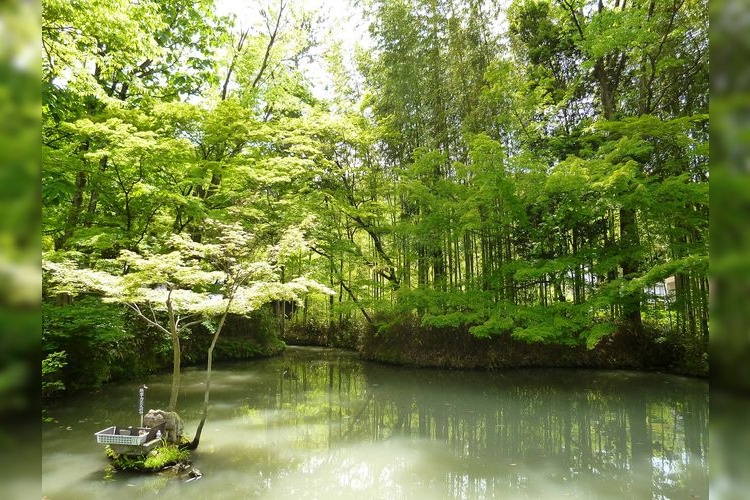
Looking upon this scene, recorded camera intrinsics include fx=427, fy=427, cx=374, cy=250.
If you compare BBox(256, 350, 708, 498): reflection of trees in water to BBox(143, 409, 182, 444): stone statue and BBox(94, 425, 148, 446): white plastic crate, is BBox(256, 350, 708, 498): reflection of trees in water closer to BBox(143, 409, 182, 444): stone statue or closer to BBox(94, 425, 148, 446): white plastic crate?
BBox(143, 409, 182, 444): stone statue

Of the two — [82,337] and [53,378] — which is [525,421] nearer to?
[82,337]

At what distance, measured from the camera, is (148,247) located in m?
7.21

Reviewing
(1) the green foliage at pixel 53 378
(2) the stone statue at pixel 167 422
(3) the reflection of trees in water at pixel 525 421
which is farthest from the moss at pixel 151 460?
(1) the green foliage at pixel 53 378

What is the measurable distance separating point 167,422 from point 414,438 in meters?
2.86

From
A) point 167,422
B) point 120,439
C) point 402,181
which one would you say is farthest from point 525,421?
point 402,181

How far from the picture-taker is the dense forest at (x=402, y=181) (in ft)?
19.9

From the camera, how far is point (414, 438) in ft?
17.5

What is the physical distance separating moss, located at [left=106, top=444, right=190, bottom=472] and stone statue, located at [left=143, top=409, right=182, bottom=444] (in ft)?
0.70

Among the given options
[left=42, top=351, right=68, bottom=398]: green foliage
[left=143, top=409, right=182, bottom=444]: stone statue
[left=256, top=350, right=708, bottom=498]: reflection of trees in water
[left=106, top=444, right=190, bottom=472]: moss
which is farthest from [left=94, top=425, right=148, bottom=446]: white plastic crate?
[left=42, top=351, right=68, bottom=398]: green foliage

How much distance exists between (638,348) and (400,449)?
22.0 feet

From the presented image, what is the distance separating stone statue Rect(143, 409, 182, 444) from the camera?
4457mm

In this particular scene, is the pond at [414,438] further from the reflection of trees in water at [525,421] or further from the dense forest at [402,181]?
the dense forest at [402,181]
